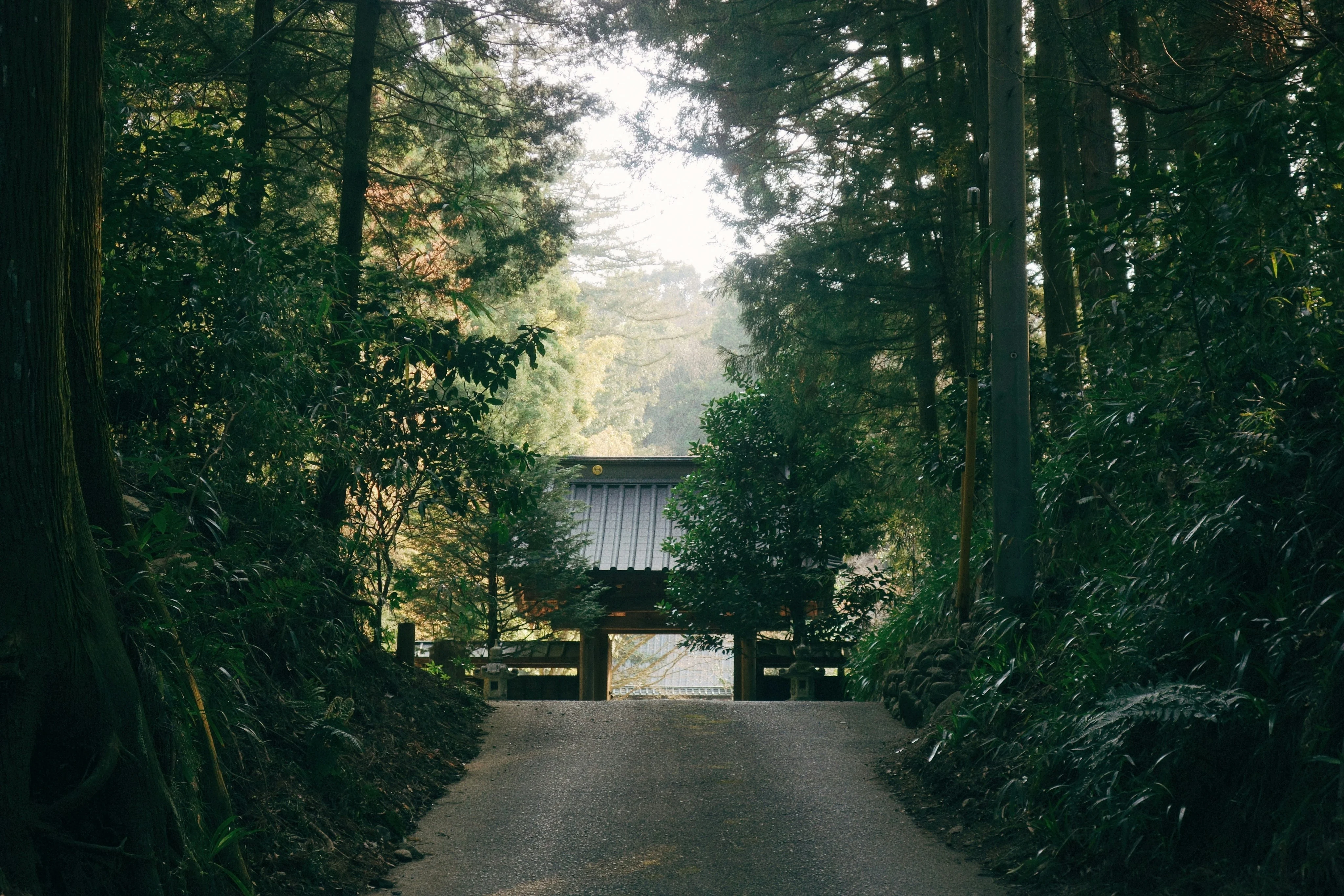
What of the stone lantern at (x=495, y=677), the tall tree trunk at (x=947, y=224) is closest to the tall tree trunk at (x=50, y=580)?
the tall tree trunk at (x=947, y=224)

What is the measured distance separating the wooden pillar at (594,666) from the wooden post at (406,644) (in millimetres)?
6870

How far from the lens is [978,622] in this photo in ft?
22.0

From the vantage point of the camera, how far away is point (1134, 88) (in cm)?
478

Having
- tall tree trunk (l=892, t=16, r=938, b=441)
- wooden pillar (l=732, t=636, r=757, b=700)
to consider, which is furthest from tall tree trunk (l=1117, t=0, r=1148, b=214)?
wooden pillar (l=732, t=636, r=757, b=700)

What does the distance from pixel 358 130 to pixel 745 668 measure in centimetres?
878

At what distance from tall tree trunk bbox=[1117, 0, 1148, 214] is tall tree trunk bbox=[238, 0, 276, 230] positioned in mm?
4583

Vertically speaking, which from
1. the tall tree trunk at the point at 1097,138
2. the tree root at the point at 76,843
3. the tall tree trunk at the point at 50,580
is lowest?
the tree root at the point at 76,843

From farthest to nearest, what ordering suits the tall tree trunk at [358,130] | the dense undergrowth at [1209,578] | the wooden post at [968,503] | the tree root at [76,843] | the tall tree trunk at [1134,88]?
the tall tree trunk at [358,130]
the wooden post at [968,503]
the tall tree trunk at [1134,88]
the dense undergrowth at [1209,578]
the tree root at [76,843]

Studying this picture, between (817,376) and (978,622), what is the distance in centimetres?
521

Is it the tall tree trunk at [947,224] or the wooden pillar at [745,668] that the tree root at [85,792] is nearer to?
the tall tree trunk at [947,224]

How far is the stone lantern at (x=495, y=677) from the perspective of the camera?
11.9 metres

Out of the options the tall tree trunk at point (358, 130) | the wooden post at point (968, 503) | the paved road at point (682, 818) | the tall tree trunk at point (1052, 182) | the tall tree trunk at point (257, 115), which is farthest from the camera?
the tall tree trunk at point (1052, 182)

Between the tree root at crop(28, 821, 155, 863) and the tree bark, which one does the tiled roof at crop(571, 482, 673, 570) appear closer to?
the tree bark

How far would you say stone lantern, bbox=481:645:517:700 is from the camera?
470 inches
